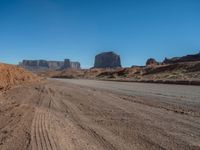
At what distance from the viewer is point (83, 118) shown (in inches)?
411

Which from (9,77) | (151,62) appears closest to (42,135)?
(9,77)

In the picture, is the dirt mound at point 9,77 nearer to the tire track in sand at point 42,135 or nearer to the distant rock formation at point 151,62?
the tire track in sand at point 42,135

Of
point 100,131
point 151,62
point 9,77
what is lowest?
point 100,131

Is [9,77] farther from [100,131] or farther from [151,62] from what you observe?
[151,62]

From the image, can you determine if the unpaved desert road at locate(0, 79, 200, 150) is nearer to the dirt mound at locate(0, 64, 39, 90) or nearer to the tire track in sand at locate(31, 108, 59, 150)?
the tire track in sand at locate(31, 108, 59, 150)

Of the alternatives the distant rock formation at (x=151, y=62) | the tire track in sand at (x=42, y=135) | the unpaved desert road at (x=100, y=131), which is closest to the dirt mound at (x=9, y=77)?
the unpaved desert road at (x=100, y=131)

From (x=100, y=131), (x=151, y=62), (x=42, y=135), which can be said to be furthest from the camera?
(x=151, y=62)

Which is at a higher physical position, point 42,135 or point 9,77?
point 9,77

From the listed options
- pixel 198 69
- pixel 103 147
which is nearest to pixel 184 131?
pixel 103 147

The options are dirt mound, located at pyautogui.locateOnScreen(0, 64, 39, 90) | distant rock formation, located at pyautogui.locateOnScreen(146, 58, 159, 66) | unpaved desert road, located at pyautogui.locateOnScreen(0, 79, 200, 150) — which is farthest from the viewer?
distant rock formation, located at pyautogui.locateOnScreen(146, 58, 159, 66)

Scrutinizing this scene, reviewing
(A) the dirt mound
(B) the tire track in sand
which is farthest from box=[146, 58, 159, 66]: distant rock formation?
(B) the tire track in sand

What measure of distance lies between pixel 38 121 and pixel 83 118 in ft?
5.57

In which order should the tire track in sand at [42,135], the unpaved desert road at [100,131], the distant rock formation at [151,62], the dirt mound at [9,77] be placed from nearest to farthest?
the tire track in sand at [42,135], the unpaved desert road at [100,131], the dirt mound at [9,77], the distant rock formation at [151,62]

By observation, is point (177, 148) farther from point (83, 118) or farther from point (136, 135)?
point (83, 118)
